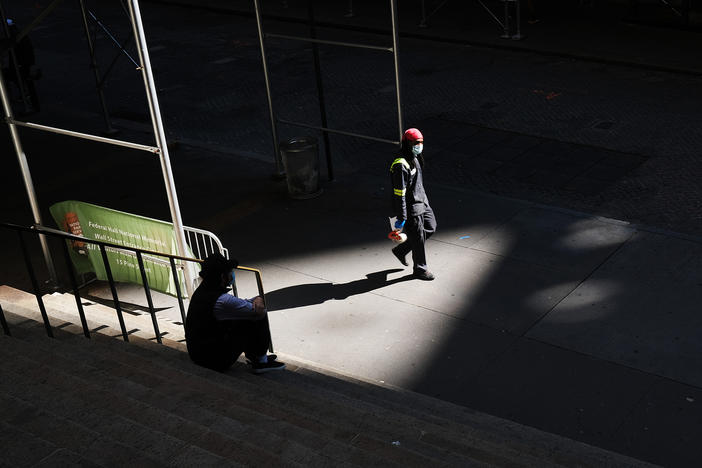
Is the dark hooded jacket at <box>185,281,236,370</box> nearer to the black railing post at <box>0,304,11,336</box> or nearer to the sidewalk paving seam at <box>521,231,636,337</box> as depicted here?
the black railing post at <box>0,304,11,336</box>

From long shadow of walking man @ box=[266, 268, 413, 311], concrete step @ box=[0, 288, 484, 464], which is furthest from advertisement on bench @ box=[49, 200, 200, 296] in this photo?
concrete step @ box=[0, 288, 484, 464]

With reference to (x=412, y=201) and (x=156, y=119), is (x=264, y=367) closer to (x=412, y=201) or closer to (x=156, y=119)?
(x=156, y=119)

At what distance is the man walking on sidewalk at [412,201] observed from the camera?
952 centimetres

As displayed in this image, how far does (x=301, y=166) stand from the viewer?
1239 cm

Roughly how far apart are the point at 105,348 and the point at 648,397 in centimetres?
483

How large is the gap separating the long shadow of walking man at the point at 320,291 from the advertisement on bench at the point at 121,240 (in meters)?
1.10

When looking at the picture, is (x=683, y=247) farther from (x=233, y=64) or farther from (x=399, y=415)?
(x=233, y=64)

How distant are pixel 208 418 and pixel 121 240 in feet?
12.6

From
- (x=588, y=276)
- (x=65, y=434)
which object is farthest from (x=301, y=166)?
(x=65, y=434)

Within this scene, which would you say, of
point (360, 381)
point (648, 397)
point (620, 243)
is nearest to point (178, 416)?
point (360, 381)

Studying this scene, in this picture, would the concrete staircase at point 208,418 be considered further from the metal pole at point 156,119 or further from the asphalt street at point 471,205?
the metal pole at point 156,119

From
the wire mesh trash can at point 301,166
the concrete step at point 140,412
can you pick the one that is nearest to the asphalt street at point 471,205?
the wire mesh trash can at point 301,166

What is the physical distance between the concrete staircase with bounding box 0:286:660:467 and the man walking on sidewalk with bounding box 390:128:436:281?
2.30m

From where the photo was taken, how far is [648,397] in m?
7.77
